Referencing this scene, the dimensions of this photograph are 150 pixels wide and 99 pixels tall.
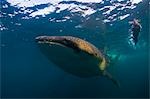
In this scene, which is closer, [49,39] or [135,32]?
[49,39]

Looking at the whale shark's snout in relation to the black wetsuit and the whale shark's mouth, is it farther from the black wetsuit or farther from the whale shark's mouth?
the black wetsuit

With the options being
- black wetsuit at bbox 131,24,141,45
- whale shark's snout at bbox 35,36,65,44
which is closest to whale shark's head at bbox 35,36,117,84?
whale shark's snout at bbox 35,36,65,44

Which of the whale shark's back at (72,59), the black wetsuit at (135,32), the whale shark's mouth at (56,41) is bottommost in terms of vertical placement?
the whale shark's back at (72,59)

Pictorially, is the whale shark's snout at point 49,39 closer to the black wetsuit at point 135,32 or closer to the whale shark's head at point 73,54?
the whale shark's head at point 73,54

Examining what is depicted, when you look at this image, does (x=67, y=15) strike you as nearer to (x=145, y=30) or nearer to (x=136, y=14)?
(x=136, y=14)

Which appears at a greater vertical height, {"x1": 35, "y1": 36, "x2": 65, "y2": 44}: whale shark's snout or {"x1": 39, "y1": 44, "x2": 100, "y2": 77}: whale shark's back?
{"x1": 35, "y1": 36, "x2": 65, "y2": 44}: whale shark's snout

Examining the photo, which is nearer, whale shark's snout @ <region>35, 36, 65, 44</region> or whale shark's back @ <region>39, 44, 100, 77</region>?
whale shark's snout @ <region>35, 36, 65, 44</region>

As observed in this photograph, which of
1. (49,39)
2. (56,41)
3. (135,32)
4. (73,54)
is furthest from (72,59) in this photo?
(135,32)

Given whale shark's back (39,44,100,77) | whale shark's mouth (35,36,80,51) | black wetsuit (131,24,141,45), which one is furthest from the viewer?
black wetsuit (131,24,141,45)

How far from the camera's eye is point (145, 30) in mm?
33031

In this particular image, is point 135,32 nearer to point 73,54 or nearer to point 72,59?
point 73,54

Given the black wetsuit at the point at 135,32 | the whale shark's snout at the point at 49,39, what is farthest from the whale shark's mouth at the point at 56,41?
the black wetsuit at the point at 135,32

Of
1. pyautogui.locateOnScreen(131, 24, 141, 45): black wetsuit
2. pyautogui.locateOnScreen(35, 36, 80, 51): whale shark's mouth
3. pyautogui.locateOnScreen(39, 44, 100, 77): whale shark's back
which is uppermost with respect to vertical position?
pyautogui.locateOnScreen(35, 36, 80, 51): whale shark's mouth

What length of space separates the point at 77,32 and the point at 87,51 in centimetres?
2339
